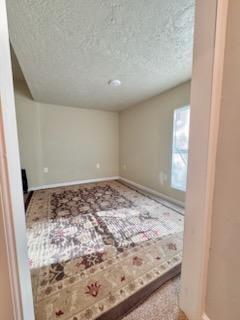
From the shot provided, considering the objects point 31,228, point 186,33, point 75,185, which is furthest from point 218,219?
point 75,185

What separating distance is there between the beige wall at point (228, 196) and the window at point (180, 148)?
1991 millimetres

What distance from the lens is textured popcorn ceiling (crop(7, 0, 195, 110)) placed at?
1148 mm

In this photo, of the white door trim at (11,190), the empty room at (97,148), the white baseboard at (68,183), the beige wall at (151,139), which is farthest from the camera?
the white baseboard at (68,183)

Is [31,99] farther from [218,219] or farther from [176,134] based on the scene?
[218,219]

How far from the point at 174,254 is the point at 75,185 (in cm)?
300

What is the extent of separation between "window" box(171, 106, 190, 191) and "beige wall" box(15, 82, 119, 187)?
A: 2187 mm

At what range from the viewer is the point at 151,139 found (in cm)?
335

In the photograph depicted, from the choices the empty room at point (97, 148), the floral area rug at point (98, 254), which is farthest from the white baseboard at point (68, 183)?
the floral area rug at point (98, 254)

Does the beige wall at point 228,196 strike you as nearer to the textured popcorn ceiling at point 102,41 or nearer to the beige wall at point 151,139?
the textured popcorn ceiling at point 102,41

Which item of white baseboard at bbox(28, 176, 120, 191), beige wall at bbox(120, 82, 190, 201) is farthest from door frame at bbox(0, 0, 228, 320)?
white baseboard at bbox(28, 176, 120, 191)

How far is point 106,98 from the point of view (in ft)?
Result: 10.9

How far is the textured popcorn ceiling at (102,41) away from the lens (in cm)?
115

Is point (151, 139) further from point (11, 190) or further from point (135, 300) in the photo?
point (11, 190)

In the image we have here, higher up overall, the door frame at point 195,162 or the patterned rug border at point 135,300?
the door frame at point 195,162
